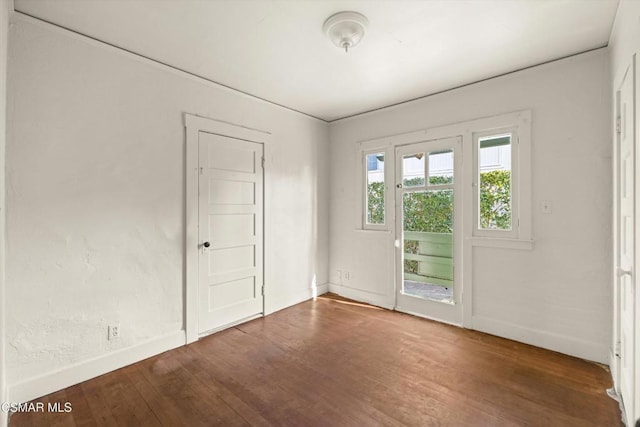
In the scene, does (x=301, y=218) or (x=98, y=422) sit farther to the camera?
(x=301, y=218)

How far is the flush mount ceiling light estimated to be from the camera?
2092 millimetres

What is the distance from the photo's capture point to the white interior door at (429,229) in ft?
11.1

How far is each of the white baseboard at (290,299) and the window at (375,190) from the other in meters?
1.20

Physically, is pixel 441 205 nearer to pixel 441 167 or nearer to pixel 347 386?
pixel 441 167

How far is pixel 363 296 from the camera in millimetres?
4199

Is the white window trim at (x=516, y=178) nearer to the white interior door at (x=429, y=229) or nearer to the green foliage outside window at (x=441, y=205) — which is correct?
the green foliage outside window at (x=441, y=205)

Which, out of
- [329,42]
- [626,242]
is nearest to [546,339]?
[626,242]

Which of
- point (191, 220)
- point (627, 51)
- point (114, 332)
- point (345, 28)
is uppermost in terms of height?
point (345, 28)

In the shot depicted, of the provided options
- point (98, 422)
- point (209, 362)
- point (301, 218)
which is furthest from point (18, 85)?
point (301, 218)

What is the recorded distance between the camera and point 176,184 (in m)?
2.90

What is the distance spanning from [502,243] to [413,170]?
4.12ft

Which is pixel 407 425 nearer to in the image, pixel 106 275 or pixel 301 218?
pixel 106 275

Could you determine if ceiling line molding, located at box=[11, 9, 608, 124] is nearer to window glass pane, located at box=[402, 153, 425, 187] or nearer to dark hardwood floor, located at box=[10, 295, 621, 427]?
window glass pane, located at box=[402, 153, 425, 187]

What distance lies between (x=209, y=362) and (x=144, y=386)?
0.49m
